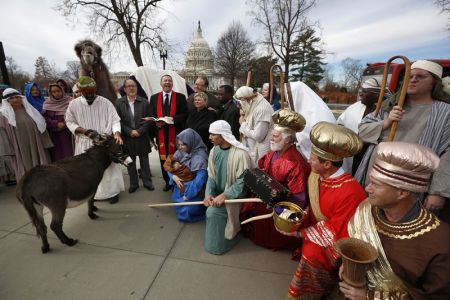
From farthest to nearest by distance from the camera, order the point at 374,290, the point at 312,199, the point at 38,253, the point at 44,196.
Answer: the point at 38,253 < the point at 44,196 < the point at 312,199 < the point at 374,290

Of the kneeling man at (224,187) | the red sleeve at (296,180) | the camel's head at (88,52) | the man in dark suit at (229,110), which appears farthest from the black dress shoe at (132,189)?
the red sleeve at (296,180)

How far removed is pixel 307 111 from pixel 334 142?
4.73 ft

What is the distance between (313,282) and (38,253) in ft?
10.2

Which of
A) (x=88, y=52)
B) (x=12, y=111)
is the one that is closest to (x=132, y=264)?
(x=12, y=111)

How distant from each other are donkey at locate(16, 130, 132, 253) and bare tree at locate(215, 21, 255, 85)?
83.0 ft

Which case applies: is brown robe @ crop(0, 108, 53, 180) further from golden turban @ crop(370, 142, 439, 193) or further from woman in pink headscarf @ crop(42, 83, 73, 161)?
golden turban @ crop(370, 142, 439, 193)

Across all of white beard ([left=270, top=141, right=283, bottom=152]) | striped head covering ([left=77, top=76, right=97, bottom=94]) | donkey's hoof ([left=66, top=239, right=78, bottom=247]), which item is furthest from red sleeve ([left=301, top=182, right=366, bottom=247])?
striped head covering ([left=77, top=76, right=97, bottom=94])

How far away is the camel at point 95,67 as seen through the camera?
4.46 m

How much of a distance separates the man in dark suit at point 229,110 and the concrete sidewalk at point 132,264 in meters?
2.17

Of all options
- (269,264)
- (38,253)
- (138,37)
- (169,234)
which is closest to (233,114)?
(169,234)

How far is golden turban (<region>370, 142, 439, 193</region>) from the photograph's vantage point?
1.14 meters

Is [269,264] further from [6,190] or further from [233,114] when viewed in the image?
[6,190]

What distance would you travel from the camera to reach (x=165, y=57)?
46.9 feet

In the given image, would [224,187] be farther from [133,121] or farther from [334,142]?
[133,121]
